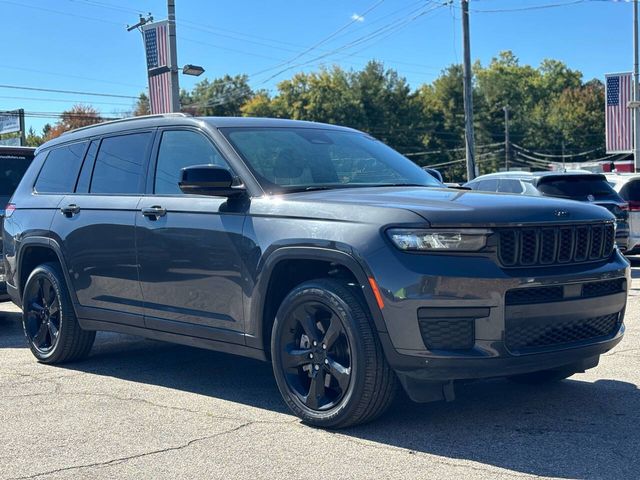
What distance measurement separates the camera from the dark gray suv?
4379 millimetres

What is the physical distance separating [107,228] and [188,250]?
3.35 ft

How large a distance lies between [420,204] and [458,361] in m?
0.85

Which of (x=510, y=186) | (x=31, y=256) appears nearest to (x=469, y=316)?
(x=31, y=256)

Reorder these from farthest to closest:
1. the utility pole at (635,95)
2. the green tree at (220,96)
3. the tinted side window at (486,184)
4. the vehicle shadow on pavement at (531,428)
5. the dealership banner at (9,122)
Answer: the green tree at (220,96)
the dealership banner at (9,122)
the utility pole at (635,95)
the tinted side window at (486,184)
the vehicle shadow on pavement at (531,428)

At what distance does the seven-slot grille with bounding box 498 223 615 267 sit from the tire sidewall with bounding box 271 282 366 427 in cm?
86

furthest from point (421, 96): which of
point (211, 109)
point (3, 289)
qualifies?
point (3, 289)

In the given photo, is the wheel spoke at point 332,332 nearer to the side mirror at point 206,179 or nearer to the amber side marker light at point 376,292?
the amber side marker light at point 376,292

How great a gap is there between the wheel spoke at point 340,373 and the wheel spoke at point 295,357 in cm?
18

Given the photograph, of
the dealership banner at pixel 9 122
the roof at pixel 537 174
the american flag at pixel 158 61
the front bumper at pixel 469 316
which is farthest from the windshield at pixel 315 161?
the dealership banner at pixel 9 122

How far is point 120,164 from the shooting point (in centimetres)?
645

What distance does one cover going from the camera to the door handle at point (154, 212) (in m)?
5.75

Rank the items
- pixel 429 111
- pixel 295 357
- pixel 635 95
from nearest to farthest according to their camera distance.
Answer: pixel 295 357 < pixel 635 95 < pixel 429 111

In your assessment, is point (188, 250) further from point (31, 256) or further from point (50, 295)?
point (31, 256)

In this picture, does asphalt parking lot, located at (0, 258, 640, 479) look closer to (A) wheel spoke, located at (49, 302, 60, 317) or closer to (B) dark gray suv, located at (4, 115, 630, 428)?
(B) dark gray suv, located at (4, 115, 630, 428)
